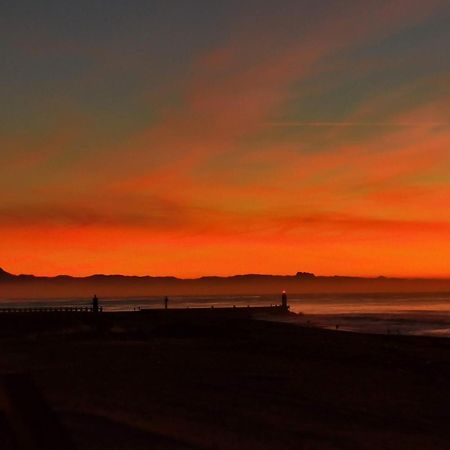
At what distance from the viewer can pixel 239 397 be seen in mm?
14875

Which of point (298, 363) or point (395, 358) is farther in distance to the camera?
point (395, 358)

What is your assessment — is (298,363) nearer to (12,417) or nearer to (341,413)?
(341,413)

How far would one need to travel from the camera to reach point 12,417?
422 inches

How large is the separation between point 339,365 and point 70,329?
32450mm

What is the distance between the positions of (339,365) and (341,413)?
9991 millimetres

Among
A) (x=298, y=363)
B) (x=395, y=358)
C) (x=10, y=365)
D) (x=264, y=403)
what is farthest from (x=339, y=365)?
(x=10, y=365)

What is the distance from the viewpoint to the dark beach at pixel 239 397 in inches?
424

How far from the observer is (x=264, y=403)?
46.4 ft

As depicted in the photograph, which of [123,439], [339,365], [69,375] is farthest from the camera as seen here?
[339,365]

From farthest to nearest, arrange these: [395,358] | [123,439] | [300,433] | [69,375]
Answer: [395,358] < [69,375] < [300,433] < [123,439]

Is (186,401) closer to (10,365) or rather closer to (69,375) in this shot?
(69,375)

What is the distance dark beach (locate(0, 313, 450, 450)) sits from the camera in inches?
424

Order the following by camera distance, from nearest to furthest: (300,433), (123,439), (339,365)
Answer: (123,439), (300,433), (339,365)

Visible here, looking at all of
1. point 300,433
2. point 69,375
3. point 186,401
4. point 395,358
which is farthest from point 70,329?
point 300,433
